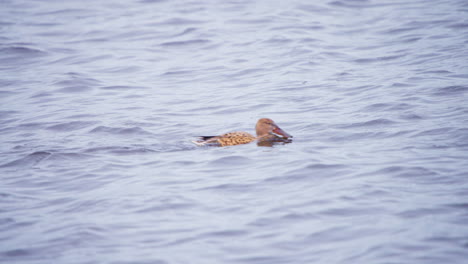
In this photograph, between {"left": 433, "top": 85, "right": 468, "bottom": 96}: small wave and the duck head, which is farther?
{"left": 433, "top": 85, "right": 468, "bottom": 96}: small wave

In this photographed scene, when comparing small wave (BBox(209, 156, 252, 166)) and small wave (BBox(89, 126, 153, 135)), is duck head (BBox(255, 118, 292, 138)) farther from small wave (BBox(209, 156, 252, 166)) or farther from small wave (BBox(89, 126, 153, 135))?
small wave (BBox(89, 126, 153, 135))

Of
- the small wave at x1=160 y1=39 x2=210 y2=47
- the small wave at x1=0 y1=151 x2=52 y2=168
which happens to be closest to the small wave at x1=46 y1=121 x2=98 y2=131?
the small wave at x1=0 y1=151 x2=52 y2=168

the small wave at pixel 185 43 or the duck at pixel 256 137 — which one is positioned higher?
the small wave at pixel 185 43

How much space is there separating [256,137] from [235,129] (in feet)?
2.95

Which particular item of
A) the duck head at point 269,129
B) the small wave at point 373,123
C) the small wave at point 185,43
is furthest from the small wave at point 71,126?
the small wave at point 185,43

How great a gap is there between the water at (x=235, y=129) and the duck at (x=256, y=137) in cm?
14

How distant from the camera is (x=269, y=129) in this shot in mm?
9758

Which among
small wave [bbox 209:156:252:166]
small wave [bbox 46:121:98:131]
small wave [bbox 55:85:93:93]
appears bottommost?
small wave [bbox 209:156:252:166]

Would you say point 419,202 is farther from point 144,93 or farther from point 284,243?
point 144,93

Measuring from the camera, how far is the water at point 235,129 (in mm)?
6297

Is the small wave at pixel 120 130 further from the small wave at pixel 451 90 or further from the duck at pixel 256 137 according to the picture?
the small wave at pixel 451 90

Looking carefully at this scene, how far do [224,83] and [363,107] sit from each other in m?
3.55

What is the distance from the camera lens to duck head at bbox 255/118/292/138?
9695 mm

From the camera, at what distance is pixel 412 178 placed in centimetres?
749
